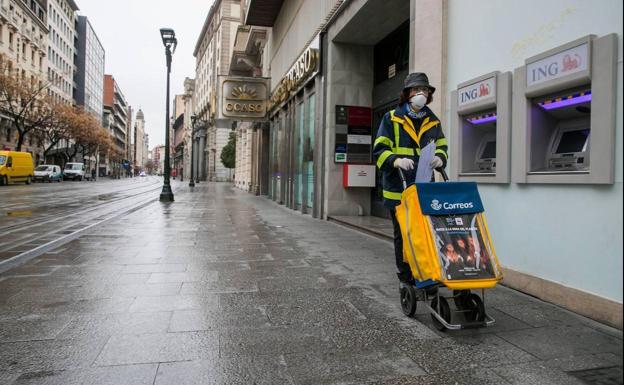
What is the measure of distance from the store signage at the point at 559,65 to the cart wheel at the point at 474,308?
2253 mm

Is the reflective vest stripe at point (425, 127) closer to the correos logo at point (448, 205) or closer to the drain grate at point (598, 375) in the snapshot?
the correos logo at point (448, 205)

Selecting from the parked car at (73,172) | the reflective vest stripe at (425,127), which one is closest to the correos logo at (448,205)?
the reflective vest stripe at (425,127)

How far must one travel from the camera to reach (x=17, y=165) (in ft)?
119

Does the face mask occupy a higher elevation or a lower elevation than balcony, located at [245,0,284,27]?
lower

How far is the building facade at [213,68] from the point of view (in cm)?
6562

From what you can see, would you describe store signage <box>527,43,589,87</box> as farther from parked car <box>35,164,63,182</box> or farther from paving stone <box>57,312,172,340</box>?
parked car <box>35,164,63,182</box>

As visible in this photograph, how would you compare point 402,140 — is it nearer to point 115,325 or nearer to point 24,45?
point 115,325

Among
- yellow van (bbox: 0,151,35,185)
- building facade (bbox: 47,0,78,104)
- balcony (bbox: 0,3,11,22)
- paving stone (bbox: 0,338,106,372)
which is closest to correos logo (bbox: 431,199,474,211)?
paving stone (bbox: 0,338,106,372)

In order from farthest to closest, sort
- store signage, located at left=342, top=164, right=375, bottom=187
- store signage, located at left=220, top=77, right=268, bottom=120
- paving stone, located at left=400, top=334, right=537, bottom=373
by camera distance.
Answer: store signage, located at left=220, top=77, right=268, bottom=120 < store signage, located at left=342, top=164, right=375, bottom=187 < paving stone, located at left=400, top=334, right=537, bottom=373

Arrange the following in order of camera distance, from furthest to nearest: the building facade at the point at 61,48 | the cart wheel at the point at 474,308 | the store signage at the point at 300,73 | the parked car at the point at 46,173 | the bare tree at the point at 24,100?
the building facade at the point at 61,48, the parked car at the point at 46,173, the bare tree at the point at 24,100, the store signage at the point at 300,73, the cart wheel at the point at 474,308

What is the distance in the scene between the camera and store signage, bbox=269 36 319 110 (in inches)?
549

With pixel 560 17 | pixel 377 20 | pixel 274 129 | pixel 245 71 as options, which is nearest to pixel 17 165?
pixel 245 71

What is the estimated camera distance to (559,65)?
14.4ft

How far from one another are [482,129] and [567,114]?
1.41m
